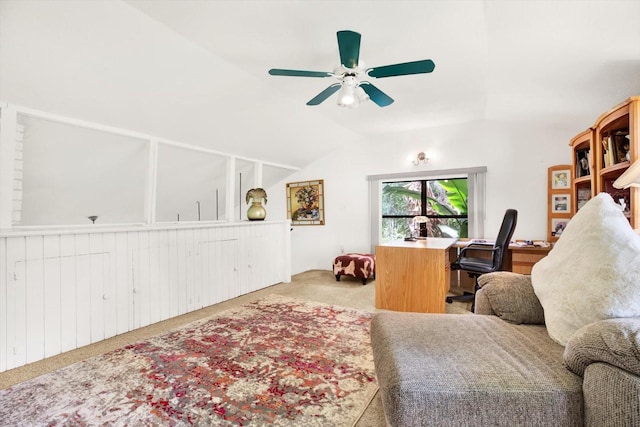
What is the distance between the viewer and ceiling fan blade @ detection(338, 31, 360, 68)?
1.77m

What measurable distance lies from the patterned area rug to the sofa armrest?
82cm

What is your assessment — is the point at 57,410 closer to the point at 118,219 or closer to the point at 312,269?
the point at 118,219

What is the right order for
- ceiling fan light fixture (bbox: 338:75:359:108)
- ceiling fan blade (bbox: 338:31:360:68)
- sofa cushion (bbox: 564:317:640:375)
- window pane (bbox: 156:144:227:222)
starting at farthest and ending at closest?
1. window pane (bbox: 156:144:227:222)
2. ceiling fan light fixture (bbox: 338:75:359:108)
3. ceiling fan blade (bbox: 338:31:360:68)
4. sofa cushion (bbox: 564:317:640:375)

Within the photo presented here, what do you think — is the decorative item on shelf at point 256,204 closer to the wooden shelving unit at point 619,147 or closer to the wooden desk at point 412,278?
the wooden desk at point 412,278

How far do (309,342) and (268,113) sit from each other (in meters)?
2.68

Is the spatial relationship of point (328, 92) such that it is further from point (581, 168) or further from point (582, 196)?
point (582, 196)

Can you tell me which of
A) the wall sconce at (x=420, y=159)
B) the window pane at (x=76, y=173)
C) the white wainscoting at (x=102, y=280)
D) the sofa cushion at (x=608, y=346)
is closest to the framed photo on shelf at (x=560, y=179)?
the wall sconce at (x=420, y=159)

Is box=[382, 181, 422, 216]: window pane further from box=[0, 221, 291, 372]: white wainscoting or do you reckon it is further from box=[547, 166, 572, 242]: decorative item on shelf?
box=[0, 221, 291, 372]: white wainscoting

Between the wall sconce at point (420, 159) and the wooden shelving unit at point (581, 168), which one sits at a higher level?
the wall sconce at point (420, 159)

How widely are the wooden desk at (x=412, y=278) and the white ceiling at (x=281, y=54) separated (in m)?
1.71

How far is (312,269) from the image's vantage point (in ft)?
18.8

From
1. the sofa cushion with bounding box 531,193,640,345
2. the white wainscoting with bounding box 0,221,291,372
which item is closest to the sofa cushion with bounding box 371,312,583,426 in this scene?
the sofa cushion with bounding box 531,193,640,345

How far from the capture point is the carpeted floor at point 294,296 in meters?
1.92

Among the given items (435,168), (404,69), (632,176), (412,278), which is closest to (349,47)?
(404,69)
